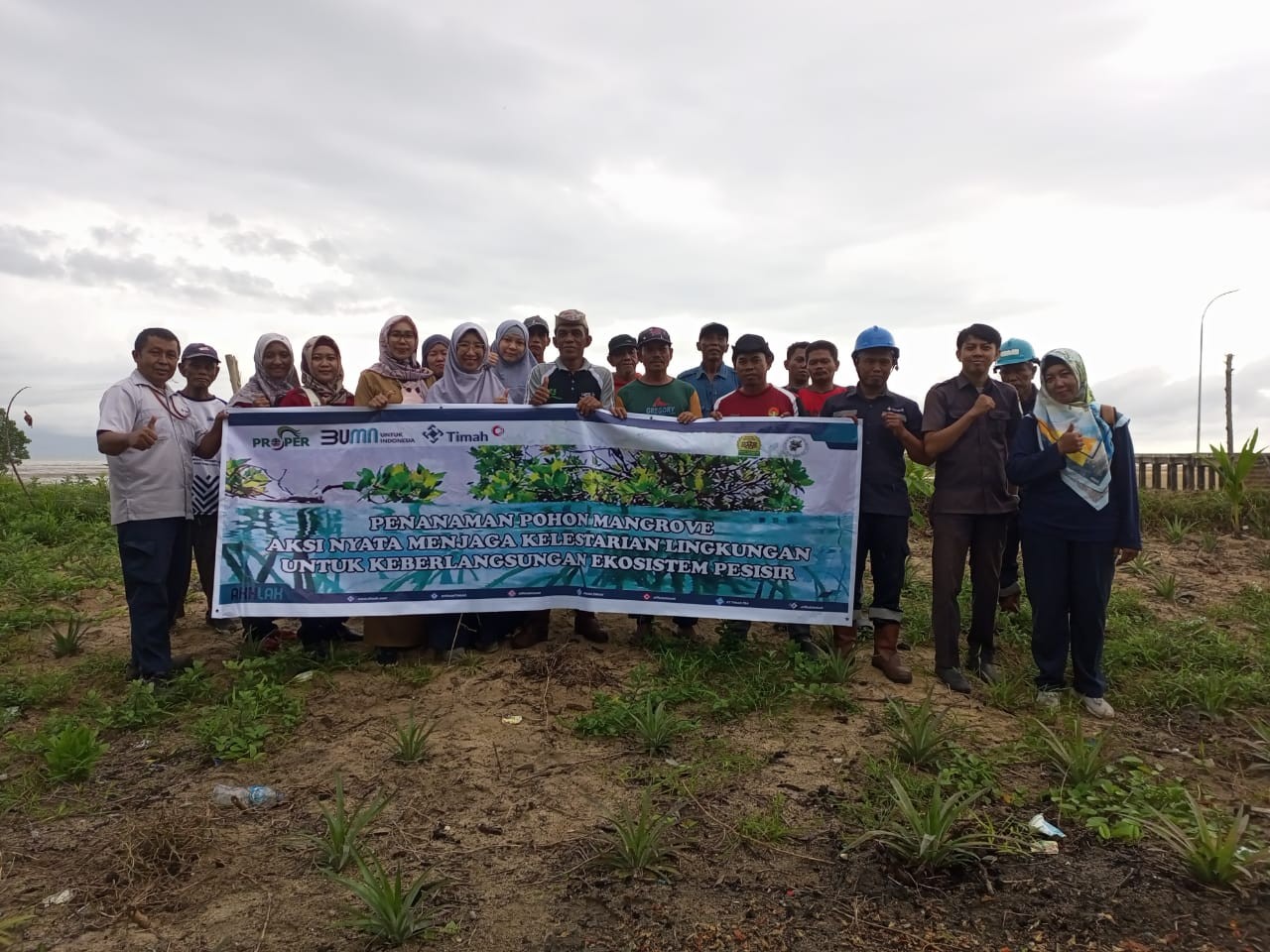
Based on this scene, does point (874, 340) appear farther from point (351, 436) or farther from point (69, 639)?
point (69, 639)

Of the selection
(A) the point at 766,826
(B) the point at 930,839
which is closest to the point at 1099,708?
(B) the point at 930,839

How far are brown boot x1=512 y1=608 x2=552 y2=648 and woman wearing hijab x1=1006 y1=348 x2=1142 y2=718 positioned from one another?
114 inches

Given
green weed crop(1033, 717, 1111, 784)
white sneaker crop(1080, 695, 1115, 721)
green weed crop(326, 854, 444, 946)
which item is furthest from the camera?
white sneaker crop(1080, 695, 1115, 721)

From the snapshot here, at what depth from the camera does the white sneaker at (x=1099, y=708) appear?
4156mm

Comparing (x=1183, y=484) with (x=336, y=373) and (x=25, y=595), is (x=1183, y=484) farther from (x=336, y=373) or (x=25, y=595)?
(x=25, y=595)

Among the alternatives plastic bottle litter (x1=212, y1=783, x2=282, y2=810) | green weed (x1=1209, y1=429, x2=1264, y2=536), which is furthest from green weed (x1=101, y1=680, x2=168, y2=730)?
green weed (x1=1209, y1=429, x2=1264, y2=536)

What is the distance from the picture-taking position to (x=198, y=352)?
4.82m

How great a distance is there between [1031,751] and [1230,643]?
271 cm

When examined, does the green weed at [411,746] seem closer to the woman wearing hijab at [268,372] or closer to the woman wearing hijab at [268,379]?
the woman wearing hijab at [268,379]

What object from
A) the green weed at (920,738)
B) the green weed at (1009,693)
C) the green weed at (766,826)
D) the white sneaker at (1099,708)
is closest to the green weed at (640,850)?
the green weed at (766,826)

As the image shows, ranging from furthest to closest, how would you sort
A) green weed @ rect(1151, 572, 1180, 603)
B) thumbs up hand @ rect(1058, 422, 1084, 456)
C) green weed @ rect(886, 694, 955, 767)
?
green weed @ rect(1151, 572, 1180, 603) → thumbs up hand @ rect(1058, 422, 1084, 456) → green weed @ rect(886, 694, 955, 767)

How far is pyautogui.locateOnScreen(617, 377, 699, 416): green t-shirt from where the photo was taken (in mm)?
4887

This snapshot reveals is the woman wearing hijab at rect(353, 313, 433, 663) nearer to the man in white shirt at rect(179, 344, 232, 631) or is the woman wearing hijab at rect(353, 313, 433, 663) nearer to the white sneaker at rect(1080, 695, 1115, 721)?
the man in white shirt at rect(179, 344, 232, 631)

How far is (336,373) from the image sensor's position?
4875 millimetres
